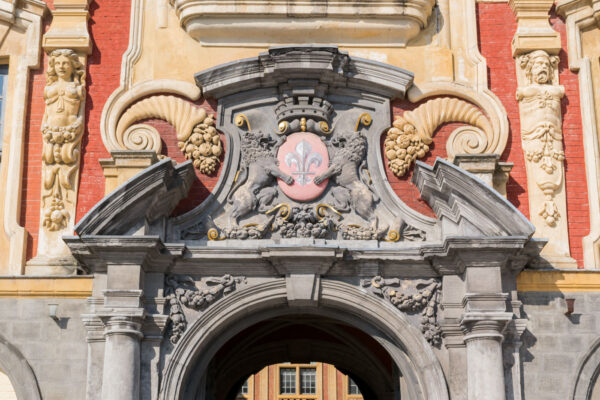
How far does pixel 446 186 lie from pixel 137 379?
4036mm

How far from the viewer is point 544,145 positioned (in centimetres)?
1355

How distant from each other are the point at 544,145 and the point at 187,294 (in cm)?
462

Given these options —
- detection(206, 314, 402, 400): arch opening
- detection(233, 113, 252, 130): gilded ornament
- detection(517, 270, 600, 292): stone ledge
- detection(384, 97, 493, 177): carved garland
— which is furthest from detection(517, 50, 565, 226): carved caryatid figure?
detection(206, 314, 402, 400): arch opening

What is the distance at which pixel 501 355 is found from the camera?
1229 cm

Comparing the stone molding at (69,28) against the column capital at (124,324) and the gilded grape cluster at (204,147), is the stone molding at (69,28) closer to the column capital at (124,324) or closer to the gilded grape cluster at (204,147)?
the gilded grape cluster at (204,147)

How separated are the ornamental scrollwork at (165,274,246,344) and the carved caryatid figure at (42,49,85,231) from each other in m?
1.62

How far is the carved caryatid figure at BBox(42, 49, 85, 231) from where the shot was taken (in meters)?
13.4

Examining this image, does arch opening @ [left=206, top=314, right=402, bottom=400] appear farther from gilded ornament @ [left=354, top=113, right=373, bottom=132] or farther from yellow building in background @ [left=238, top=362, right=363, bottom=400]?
yellow building in background @ [left=238, top=362, right=363, bottom=400]

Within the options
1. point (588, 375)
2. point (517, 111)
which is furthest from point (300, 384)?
point (588, 375)

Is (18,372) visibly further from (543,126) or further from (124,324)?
(543,126)

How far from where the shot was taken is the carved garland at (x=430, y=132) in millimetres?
13523

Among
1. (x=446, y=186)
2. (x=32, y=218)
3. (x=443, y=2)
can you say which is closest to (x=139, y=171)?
(x=32, y=218)

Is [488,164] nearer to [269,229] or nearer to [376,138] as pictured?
[376,138]

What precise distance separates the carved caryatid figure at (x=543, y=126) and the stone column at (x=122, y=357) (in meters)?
4.96
